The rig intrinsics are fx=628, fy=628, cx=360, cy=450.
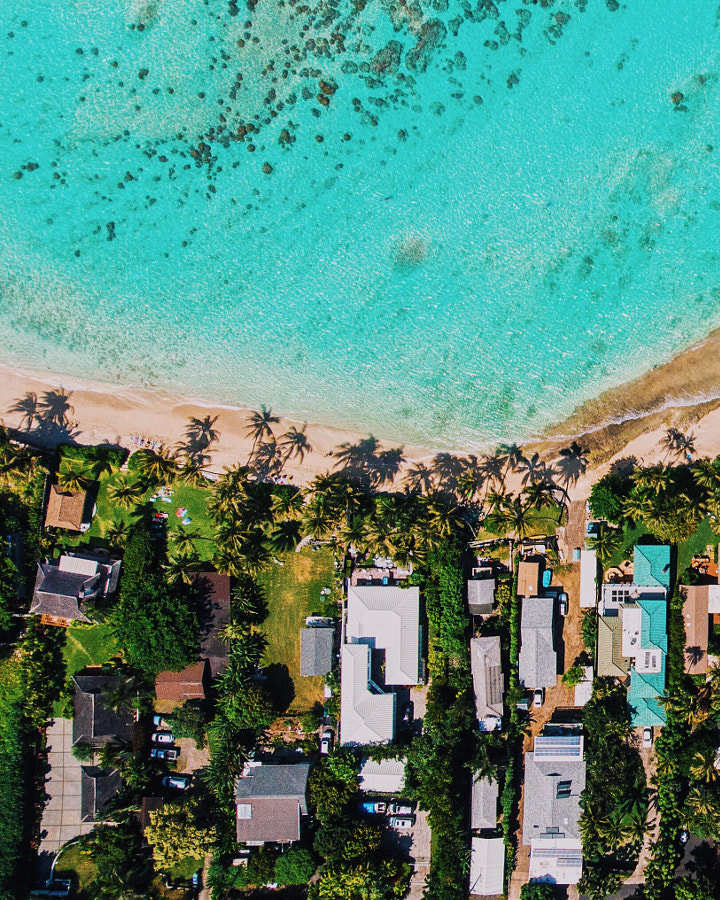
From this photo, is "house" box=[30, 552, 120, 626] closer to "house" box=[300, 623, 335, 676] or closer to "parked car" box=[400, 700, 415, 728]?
"house" box=[300, 623, 335, 676]

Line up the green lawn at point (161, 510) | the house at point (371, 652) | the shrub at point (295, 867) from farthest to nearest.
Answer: the green lawn at point (161, 510) < the house at point (371, 652) < the shrub at point (295, 867)

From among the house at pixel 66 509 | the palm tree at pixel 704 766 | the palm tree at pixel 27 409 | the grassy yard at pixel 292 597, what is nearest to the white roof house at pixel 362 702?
the grassy yard at pixel 292 597

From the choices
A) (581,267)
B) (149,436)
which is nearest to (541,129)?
(581,267)

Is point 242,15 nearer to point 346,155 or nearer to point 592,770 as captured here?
point 346,155

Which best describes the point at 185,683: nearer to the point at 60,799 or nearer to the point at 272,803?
the point at 272,803

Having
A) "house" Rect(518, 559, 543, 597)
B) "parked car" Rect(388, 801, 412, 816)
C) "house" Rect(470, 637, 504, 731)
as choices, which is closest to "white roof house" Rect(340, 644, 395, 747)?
"parked car" Rect(388, 801, 412, 816)

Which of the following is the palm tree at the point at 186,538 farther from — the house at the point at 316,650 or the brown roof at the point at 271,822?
the brown roof at the point at 271,822
